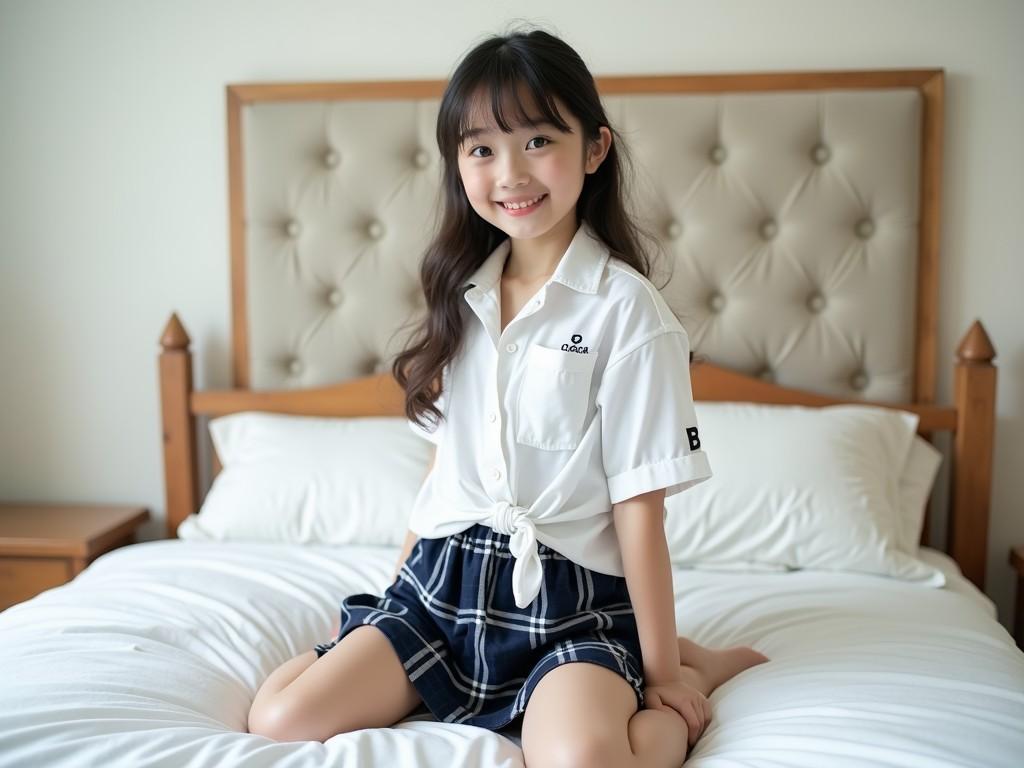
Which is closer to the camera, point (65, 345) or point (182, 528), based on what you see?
point (182, 528)

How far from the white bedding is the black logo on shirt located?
0.48 metres

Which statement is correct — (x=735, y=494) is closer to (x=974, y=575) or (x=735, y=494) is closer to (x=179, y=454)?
(x=974, y=575)

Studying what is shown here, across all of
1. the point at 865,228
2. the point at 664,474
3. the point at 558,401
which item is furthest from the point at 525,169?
the point at 865,228

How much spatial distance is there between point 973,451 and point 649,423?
1.10 m

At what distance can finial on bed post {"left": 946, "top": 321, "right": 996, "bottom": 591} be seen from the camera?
1860 mm

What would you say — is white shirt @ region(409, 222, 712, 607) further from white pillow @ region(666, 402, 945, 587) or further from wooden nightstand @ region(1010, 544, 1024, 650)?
wooden nightstand @ region(1010, 544, 1024, 650)

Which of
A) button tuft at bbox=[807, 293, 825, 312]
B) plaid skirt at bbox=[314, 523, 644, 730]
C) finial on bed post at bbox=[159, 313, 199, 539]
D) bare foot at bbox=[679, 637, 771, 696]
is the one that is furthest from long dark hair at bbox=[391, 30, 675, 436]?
finial on bed post at bbox=[159, 313, 199, 539]

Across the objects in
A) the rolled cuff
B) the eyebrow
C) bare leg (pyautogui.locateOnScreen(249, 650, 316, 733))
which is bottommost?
bare leg (pyautogui.locateOnScreen(249, 650, 316, 733))

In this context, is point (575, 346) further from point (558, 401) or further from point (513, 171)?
point (513, 171)

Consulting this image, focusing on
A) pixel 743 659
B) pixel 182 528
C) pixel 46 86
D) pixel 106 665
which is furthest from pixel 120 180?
pixel 743 659

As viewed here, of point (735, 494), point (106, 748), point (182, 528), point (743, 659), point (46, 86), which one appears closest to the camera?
point (106, 748)

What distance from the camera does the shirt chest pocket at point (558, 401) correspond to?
1.18 metres

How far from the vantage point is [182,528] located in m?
1.88

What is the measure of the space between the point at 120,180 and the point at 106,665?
4.64 ft
